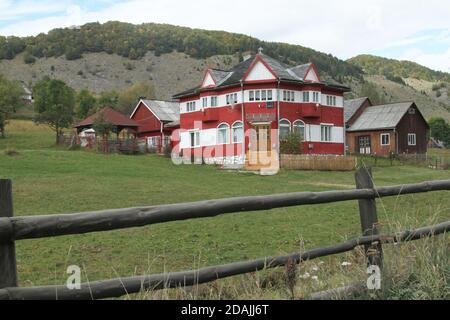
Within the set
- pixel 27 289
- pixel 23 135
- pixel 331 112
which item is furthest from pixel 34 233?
pixel 23 135

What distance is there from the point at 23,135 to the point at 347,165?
41.9m

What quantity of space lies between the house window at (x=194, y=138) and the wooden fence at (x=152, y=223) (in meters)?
40.3

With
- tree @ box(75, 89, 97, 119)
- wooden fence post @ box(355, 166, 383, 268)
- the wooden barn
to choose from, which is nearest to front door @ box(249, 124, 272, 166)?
the wooden barn

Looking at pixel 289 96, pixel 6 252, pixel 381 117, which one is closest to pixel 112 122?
pixel 289 96

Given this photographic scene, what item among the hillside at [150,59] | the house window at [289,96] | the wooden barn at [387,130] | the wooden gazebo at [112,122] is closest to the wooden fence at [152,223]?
the house window at [289,96]

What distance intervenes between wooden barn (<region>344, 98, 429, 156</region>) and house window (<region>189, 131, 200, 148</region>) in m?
19.4

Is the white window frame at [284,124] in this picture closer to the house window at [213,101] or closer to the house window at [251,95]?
the house window at [251,95]

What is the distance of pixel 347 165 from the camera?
3728 cm

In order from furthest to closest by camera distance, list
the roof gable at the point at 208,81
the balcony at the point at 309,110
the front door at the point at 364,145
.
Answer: the front door at the point at 364,145 → the roof gable at the point at 208,81 → the balcony at the point at 309,110

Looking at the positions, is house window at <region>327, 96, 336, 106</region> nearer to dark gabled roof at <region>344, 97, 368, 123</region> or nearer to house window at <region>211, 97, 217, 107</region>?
house window at <region>211, 97, 217, 107</region>

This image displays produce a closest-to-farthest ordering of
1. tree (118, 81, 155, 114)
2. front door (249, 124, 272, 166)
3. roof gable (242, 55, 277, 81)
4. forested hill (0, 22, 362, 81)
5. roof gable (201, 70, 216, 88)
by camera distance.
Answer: front door (249, 124, 272, 166)
roof gable (242, 55, 277, 81)
roof gable (201, 70, 216, 88)
tree (118, 81, 155, 114)
forested hill (0, 22, 362, 81)

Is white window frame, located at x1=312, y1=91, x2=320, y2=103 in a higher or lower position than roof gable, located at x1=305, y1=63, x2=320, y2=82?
lower

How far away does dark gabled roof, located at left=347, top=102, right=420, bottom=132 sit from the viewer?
55.7m

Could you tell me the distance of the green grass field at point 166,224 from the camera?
31.5 feet
